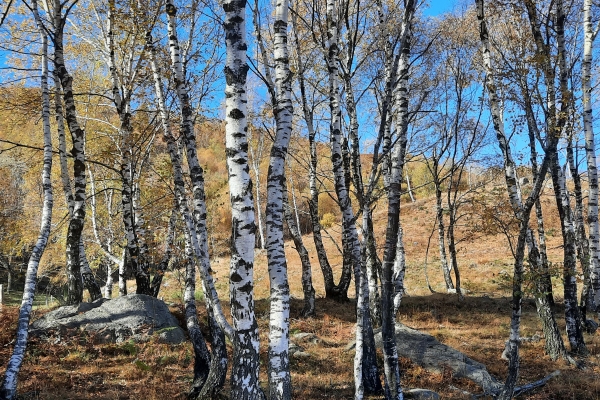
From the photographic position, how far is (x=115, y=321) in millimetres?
9375

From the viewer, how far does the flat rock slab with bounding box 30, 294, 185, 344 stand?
8.94 m

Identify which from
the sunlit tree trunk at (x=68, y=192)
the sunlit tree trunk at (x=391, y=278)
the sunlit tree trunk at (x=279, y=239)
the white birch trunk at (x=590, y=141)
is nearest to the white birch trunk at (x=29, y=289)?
the sunlit tree trunk at (x=279, y=239)

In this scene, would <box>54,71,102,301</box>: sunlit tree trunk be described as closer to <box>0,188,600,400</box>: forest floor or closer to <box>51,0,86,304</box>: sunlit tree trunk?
<box>51,0,86,304</box>: sunlit tree trunk

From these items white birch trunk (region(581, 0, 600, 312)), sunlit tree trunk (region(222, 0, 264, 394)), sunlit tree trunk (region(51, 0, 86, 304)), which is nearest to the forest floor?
sunlit tree trunk (region(51, 0, 86, 304))

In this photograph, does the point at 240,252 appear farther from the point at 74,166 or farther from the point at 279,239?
the point at 74,166

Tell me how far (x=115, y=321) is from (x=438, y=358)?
24.9ft

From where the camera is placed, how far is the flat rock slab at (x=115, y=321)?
894 cm

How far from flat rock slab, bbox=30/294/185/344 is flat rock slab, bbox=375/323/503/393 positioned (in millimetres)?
5321

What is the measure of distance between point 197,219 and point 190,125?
152 cm

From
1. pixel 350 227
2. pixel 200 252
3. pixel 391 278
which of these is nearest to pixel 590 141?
pixel 350 227

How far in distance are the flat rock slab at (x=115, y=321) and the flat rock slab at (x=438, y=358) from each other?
209 inches

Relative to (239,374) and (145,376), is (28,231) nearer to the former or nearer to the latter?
(145,376)

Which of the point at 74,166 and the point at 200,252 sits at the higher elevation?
the point at 74,166

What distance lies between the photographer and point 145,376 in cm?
759
